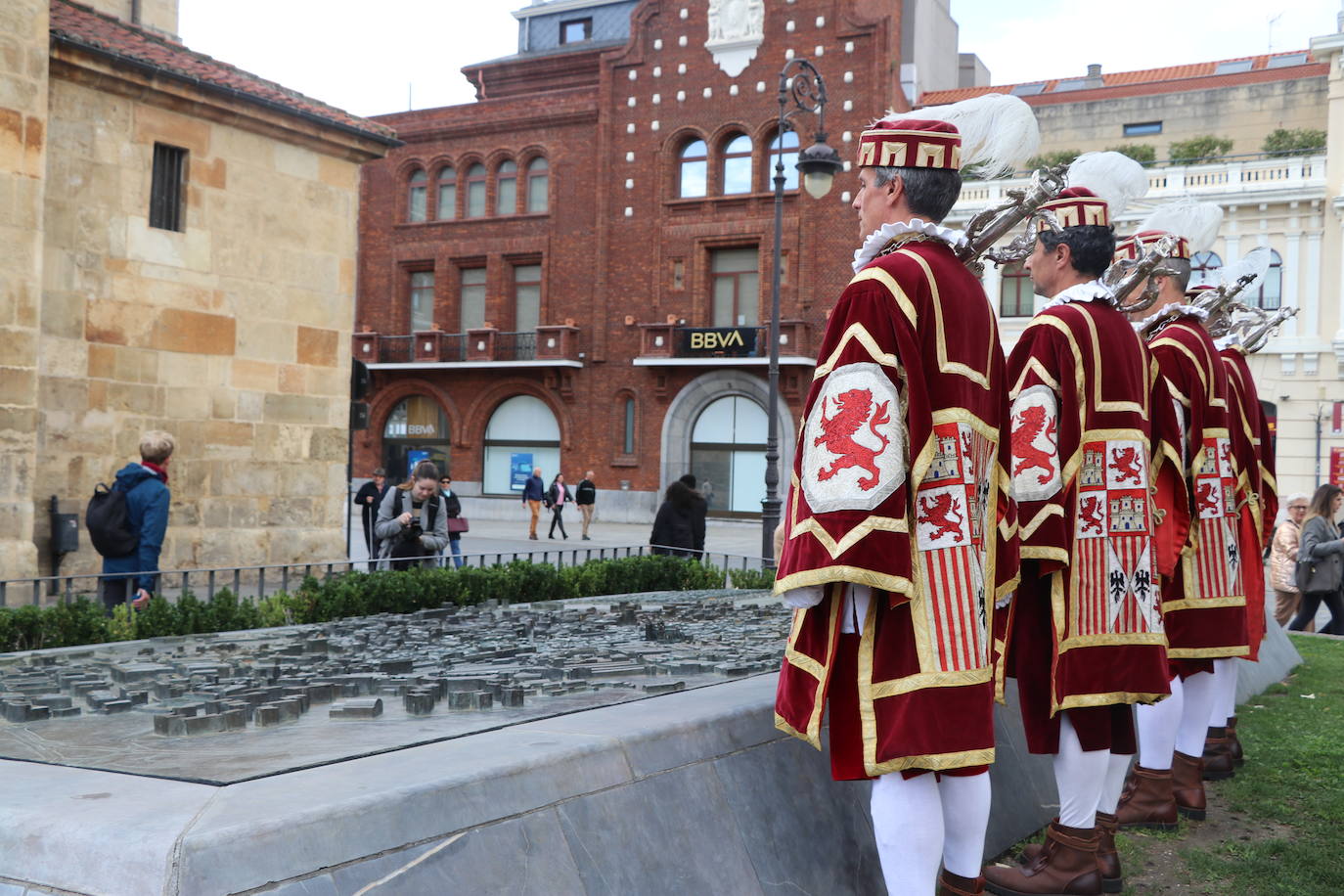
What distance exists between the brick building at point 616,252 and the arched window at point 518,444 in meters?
0.06

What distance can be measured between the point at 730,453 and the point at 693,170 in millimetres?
8032

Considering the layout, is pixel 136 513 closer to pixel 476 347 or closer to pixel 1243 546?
pixel 1243 546

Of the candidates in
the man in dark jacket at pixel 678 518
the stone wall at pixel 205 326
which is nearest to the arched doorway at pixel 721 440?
the stone wall at pixel 205 326

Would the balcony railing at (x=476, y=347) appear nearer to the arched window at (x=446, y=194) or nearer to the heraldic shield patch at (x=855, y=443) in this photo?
the arched window at (x=446, y=194)

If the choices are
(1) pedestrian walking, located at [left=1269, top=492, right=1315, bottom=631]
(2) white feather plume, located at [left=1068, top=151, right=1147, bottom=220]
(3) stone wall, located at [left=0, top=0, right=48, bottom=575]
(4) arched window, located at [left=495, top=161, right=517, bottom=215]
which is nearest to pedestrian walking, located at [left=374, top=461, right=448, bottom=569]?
(3) stone wall, located at [left=0, top=0, right=48, bottom=575]

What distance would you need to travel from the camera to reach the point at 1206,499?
5.80 meters

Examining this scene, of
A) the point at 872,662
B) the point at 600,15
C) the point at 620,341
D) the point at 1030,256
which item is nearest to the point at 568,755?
the point at 872,662

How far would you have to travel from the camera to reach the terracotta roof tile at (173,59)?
11953 millimetres

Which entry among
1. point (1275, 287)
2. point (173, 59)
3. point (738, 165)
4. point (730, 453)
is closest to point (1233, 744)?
point (173, 59)

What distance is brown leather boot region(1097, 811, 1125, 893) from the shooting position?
438 cm

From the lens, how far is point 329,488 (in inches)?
562

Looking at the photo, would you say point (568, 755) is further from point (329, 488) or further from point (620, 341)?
point (620, 341)

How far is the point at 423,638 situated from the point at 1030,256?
339cm

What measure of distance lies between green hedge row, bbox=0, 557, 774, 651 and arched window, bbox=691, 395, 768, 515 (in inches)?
927
